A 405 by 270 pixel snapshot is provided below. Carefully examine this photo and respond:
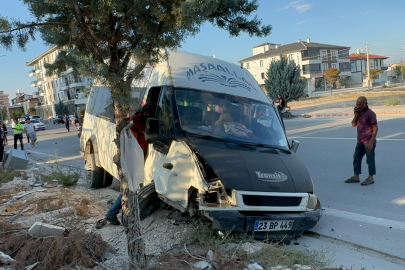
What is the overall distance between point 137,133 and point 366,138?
4415 millimetres

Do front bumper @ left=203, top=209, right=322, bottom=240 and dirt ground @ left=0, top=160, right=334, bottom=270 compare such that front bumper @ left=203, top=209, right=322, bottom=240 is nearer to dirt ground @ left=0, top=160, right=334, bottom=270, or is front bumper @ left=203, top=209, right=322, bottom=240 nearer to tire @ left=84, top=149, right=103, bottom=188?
dirt ground @ left=0, top=160, right=334, bottom=270

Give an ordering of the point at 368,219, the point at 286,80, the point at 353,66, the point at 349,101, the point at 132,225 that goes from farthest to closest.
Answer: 1. the point at 353,66
2. the point at 349,101
3. the point at 286,80
4. the point at 368,219
5. the point at 132,225

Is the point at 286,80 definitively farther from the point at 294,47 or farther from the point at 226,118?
the point at 294,47

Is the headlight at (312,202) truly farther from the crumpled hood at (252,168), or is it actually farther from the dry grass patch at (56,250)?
the dry grass patch at (56,250)

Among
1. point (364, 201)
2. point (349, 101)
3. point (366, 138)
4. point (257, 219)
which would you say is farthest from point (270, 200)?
point (349, 101)

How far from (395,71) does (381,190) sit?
280ft

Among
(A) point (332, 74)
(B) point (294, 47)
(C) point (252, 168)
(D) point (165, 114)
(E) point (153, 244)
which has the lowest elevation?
(E) point (153, 244)

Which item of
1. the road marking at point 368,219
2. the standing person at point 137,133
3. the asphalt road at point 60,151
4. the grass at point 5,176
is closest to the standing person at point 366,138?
the road marking at point 368,219

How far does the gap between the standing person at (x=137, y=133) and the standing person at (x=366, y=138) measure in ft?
13.3

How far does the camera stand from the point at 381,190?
20.9ft

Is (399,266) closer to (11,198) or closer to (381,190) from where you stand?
(381,190)

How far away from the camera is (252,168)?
A: 4348 millimetres

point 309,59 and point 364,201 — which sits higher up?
point 309,59

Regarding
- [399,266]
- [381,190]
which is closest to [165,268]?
[399,266]
